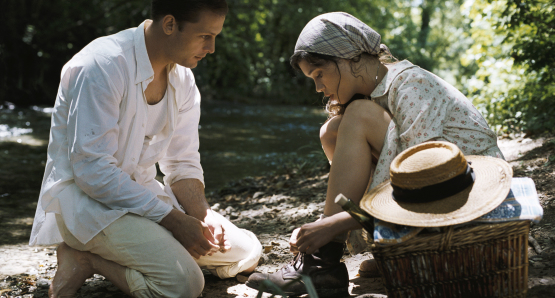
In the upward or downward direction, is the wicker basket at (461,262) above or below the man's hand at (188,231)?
above

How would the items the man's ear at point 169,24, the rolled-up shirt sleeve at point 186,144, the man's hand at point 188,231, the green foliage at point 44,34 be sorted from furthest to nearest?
the green foliage at point 44,34
the rolled-up shirt sleeve at point 186,144
the man's ear at point 169,24
the man's hand at point 188,231

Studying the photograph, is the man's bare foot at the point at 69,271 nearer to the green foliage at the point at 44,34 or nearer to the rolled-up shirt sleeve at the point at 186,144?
Answer: the rolled-up shirt sleeve at the point at 186,144

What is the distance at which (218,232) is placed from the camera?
2.10 meters

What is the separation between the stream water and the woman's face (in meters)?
2.58

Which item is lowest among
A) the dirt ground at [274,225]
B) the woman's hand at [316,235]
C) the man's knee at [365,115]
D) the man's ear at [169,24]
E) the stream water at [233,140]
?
the stream water at [233,140]

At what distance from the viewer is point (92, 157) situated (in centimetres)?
184

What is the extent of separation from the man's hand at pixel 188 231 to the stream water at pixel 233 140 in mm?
2479

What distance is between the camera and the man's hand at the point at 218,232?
6.89 feet

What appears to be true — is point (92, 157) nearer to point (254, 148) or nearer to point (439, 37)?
point (254, 148)

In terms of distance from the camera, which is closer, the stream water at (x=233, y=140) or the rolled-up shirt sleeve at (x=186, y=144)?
the rolled-up shirt sleeve at (x=186, y=144)

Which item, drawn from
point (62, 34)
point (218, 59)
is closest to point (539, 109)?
point (218, 59)

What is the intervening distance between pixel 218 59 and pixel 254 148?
701 cm

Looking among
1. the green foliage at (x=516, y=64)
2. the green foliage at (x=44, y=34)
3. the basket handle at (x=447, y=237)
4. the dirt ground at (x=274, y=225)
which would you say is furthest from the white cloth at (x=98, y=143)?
the green foliage at (x=44, y=34)

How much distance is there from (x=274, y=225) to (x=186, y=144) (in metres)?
0.92
